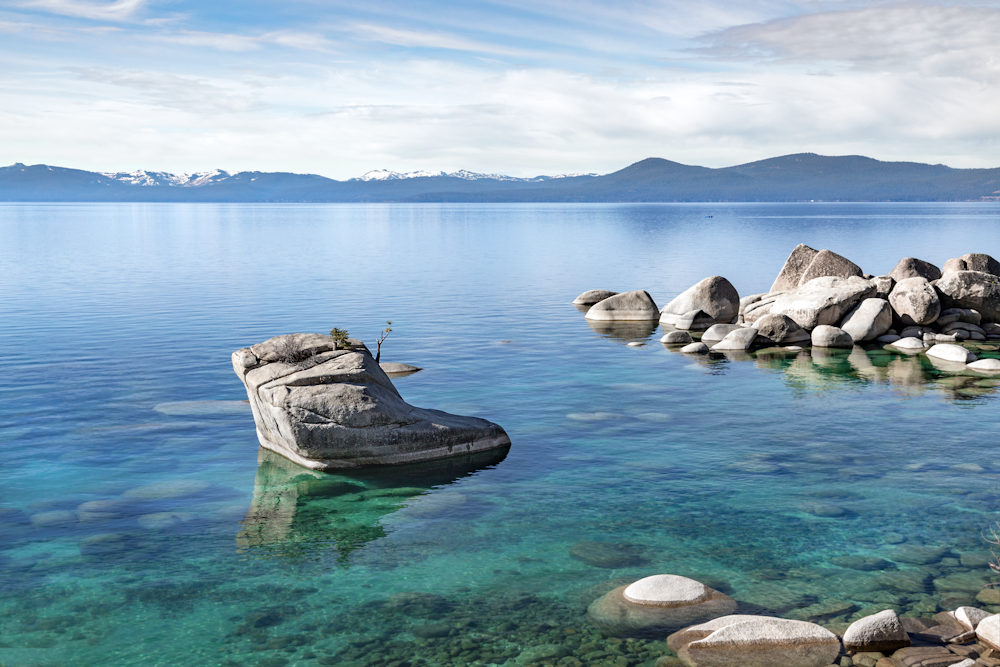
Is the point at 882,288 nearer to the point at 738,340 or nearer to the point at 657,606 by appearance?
the point at 738,340

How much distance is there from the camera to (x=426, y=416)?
18906 mm

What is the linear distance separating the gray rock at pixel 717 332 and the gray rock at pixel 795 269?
23.9 feet

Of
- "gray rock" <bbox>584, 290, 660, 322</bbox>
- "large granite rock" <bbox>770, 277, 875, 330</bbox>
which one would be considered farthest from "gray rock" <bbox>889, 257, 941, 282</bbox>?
"gray rock" <bbox>584, 290, 660, 322</bbox>

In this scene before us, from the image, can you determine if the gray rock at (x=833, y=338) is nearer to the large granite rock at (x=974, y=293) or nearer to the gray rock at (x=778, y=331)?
the gray rock at (x=778, y=331)

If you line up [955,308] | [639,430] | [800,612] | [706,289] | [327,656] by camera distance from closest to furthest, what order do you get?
[327,656] → [800,612] → [639,430] → [955,308] → [706,289]

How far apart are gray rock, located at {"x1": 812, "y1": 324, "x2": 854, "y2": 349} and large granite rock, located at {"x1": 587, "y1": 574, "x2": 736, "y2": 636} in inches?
916

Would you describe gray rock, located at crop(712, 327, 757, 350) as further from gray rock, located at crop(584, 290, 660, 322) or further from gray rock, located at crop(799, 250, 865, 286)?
gray rock, located at crop(584, 290, 660, 322)

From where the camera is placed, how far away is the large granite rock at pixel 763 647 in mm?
10086

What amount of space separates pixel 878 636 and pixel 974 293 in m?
28.9

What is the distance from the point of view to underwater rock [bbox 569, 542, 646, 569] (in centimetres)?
1314

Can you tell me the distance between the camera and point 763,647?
1027cm

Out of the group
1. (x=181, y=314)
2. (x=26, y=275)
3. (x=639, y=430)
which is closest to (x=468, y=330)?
(x=181, y=314)

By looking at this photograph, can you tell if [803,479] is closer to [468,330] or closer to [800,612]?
[800,612]

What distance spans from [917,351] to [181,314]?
32622 mm
